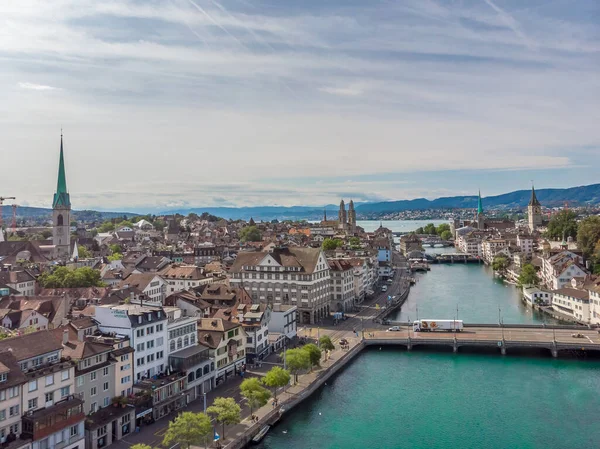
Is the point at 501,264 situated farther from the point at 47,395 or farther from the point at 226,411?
the point at 47,395

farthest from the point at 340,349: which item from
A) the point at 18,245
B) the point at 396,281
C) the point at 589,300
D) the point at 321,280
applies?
the point at 18,245

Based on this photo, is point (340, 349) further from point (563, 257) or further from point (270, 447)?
point (563, 257)

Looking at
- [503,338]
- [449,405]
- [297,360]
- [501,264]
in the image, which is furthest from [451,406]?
[501,264]

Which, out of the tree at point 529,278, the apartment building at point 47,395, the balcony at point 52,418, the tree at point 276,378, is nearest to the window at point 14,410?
the apartment building at point 47,395

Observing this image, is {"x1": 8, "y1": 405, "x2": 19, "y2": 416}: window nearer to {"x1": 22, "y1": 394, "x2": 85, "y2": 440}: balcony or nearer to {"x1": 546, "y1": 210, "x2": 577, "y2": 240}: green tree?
{"x1": 22, "y1": 394, "x2": 85, "y2": 440}: balcony

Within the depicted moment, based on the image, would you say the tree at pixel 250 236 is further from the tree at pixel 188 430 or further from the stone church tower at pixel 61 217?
the tree at pixel 188 430
